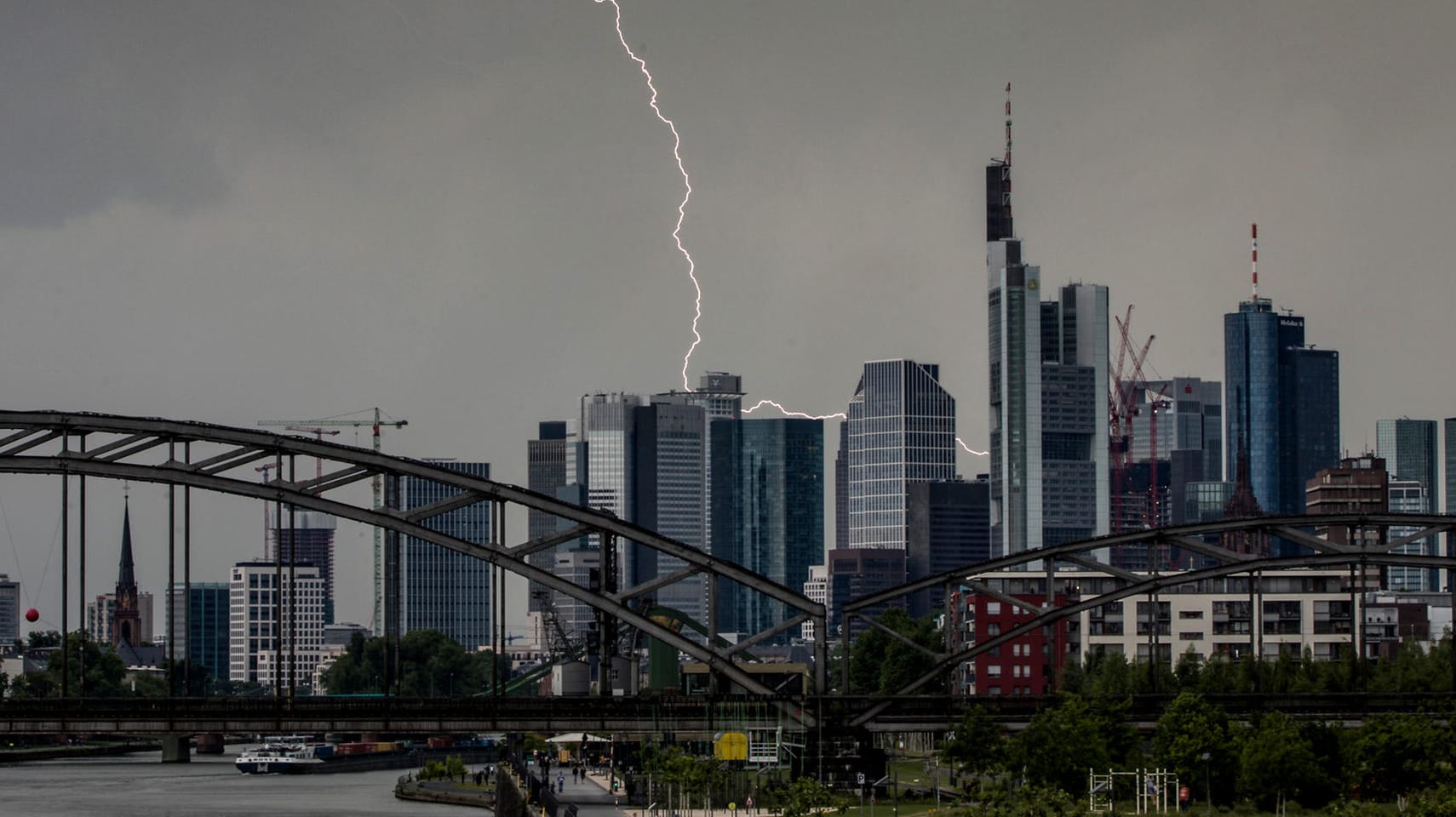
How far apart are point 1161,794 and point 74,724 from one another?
47243 millimetres

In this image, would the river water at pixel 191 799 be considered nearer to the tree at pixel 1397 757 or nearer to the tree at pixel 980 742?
the tree at pixel 980 742

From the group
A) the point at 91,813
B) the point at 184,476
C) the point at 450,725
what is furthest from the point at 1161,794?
the point at 91,813

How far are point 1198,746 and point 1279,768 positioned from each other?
378cm

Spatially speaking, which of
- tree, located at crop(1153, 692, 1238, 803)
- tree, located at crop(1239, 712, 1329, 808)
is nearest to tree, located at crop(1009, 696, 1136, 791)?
tree, located at crop(1153, 692, 1238, 803)

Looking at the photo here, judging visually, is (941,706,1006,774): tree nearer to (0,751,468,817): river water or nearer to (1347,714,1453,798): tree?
(1347,714,1453,798): tree

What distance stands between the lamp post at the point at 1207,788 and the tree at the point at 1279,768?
5.06ft

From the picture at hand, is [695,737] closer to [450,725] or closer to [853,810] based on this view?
[853,810]

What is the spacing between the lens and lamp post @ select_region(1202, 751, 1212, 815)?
335 feet

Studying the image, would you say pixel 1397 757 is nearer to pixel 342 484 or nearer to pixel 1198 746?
pixel 1198 746

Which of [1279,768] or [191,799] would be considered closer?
[1279,768]

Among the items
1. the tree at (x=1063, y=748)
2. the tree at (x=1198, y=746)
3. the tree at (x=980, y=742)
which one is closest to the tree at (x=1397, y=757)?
the tree at (x=1198, y=746)

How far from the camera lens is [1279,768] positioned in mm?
103312

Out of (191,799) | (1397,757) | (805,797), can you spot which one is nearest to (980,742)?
(805,797)

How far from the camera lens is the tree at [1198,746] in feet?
346
